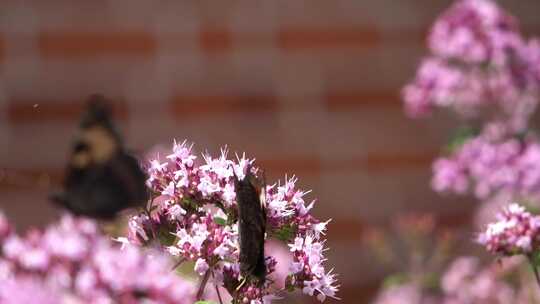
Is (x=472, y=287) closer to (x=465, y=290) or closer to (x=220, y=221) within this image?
(x=465, y=290)

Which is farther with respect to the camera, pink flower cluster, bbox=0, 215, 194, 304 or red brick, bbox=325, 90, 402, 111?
red brick, bbox=325, 90, 402, 111

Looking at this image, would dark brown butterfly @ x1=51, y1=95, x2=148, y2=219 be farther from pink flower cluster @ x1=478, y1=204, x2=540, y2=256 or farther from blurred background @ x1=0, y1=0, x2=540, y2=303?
blurred background @ x1=0, y1=0, x2=540, y2=303

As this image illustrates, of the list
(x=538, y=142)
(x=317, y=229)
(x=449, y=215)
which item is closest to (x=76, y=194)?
(x=317, y=229)

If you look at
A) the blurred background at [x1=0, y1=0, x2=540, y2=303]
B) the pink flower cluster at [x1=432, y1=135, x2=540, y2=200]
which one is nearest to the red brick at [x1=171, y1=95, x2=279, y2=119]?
the blurred background at [x1=0, y1=0, x2=540, y2=303]

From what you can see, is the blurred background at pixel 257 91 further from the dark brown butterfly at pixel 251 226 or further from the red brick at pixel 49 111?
the dark brown butterfly at pixel 251 226

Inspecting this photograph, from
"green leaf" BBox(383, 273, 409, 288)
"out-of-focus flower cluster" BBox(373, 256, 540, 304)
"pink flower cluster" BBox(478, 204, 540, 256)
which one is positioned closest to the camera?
"pink flower cluster" BBox(478, 204, 540, 256)

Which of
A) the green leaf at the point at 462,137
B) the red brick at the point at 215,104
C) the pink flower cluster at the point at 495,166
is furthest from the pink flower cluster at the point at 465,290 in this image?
the red brick at the point at 215,104

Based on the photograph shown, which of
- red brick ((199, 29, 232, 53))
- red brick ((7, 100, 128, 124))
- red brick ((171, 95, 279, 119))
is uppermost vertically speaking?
red brick ((199, 29, 232, 53))
